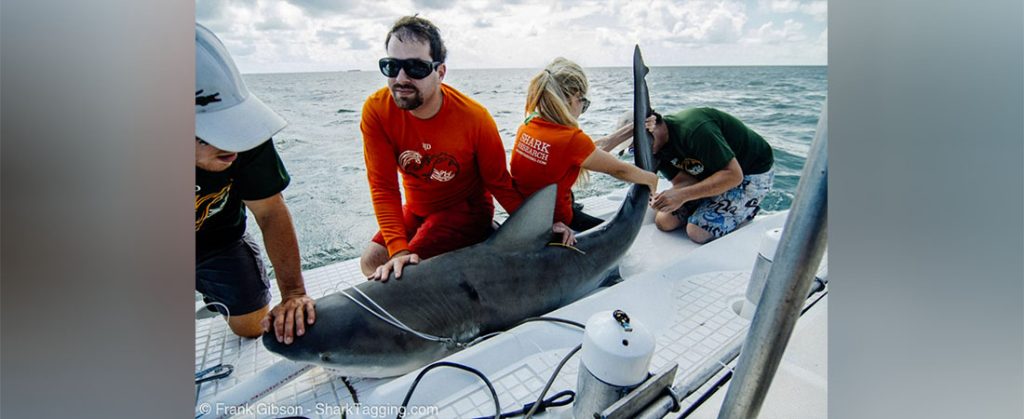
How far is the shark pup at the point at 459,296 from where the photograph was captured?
1503mm

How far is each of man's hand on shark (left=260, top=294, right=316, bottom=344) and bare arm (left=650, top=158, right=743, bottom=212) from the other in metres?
1.91

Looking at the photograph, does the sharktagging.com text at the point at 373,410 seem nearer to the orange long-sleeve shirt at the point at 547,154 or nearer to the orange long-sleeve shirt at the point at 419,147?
the orange long-sleeve shirt at the point at 419,147

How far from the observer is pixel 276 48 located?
1394 millimetres

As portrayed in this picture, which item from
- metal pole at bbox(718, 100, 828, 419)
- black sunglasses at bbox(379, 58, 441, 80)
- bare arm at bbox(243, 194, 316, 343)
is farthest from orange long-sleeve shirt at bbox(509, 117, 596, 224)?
metal pole at bbox(718, 100, 828, 419)

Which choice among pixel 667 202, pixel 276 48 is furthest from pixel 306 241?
pixel 667 202

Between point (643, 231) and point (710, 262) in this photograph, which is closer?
point (710, 262)

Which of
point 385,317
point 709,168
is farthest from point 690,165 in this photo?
point 385,317

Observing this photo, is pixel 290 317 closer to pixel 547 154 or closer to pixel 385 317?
pixel 385 317

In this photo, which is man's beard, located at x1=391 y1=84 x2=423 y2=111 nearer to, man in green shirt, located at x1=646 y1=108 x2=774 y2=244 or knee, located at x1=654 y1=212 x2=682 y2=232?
man in green shirt, located at x1=646 y1=108 x2=774 y2=244

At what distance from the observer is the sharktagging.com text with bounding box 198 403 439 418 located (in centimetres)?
118

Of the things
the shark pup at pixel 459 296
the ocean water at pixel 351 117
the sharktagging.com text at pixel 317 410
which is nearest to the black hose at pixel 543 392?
the sharktagging.com text at pixel 317 410

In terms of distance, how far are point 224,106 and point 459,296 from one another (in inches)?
39.9
